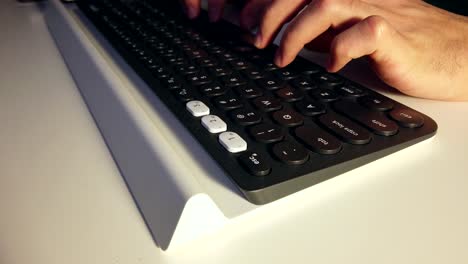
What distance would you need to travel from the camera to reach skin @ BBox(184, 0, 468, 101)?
35 cm

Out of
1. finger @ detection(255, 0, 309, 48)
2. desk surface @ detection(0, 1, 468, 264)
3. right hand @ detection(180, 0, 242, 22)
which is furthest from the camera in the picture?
right hand @ detection(180, 0, 242, 22)

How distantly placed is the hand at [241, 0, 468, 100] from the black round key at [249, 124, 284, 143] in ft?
0.42

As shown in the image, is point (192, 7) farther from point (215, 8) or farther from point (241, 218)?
point (241, 218)

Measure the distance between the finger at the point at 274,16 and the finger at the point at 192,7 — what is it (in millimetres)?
146

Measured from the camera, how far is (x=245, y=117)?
278mm

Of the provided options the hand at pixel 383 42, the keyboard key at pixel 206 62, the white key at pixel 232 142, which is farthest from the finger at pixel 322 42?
the white key at pixel 232 142

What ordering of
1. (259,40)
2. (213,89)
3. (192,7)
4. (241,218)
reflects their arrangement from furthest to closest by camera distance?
(192,7)
(259,40)
(213,89)
(241,218)

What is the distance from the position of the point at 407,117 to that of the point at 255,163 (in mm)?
141

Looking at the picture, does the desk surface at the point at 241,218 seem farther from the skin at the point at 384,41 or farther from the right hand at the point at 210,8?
the right hand at the point at 210,8

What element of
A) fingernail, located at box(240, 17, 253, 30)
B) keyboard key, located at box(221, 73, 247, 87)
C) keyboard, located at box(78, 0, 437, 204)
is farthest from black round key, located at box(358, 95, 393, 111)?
fingernail, located at box(240, 17, 253, 30)

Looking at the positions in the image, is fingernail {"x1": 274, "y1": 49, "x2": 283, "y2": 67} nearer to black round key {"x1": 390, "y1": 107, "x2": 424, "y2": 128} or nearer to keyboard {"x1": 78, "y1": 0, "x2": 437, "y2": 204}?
keyboard {"x1": 78, "y1": 0, "x2": 437, "y2": 204}

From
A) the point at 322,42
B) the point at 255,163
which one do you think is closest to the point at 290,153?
the point at 255,163

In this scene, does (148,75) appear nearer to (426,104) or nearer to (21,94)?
(21,94)

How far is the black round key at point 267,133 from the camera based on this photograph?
0.25 m
